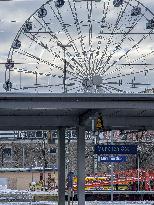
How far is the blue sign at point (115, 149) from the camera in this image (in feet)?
76.7

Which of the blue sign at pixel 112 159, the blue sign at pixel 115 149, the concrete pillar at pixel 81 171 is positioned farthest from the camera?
the blue sign at pixel 112 159

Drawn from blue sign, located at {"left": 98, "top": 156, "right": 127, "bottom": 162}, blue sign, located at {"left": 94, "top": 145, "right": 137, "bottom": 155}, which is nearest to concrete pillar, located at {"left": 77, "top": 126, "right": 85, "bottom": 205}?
blue sign, located at {"left": 94, "top": 145, "right": 137, "bottom": 155}

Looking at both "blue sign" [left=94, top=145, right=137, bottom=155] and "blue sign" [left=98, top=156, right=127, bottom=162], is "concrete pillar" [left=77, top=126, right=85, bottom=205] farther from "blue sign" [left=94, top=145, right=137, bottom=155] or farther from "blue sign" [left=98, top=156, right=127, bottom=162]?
"blue sign" [left=98, top=156, right=127, bottom=162]

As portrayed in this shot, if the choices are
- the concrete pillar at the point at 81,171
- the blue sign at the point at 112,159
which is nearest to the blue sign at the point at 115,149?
the concrete pillar at the point at 81,171

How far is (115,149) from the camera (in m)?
23.6

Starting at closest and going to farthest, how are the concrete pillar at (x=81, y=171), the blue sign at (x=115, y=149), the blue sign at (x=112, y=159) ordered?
the concrete pillar at (x=81, y=171)
the blue sign at (x=115, y=149)
the blue sign at (x=112, y=159)

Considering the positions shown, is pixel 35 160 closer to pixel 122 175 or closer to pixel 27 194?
pixel 122 175

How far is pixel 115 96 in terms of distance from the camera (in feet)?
59.5

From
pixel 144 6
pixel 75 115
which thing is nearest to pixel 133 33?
pixel 144 6

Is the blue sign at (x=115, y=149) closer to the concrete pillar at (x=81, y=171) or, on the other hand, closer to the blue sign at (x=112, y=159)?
the concrete pillar at (x=81, y=171)

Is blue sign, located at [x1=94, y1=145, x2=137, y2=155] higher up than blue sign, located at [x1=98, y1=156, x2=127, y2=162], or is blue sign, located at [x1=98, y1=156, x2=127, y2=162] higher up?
blue sign, located at [x1=94, y1=145, x2=137, y2=155]

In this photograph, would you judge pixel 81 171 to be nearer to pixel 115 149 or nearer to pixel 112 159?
pixel 115 149

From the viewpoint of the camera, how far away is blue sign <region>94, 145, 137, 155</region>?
76.7 feet

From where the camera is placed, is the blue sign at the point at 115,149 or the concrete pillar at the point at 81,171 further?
the blue sign at the point at 115,149
